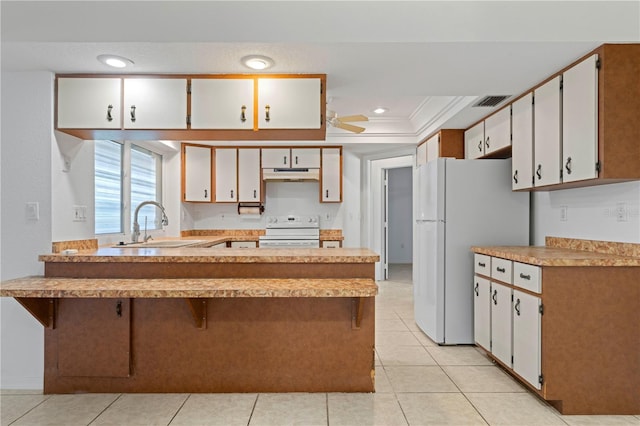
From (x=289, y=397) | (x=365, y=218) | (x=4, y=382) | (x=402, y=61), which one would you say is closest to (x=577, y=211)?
(x=402, y=61)

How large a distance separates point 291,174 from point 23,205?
3290mm

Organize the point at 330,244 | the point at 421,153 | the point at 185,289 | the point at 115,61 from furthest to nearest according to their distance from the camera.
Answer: the point at 330,244
the point at 421,153
the point at 115,61
the point at 185,289

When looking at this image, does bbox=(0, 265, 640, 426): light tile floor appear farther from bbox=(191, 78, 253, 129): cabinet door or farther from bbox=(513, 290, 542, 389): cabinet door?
bbox=(191, 78, 253, 129): cabinet door

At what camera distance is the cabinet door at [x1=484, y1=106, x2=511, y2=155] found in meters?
3.21

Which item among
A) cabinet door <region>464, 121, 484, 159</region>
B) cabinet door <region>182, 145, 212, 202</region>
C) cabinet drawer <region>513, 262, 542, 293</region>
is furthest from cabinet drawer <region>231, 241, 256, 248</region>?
cabinet drawer <region>513, 262, 542, 293</region>

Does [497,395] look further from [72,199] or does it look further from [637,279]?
[72,199]

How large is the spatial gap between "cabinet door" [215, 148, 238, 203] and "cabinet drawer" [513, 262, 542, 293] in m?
3.99

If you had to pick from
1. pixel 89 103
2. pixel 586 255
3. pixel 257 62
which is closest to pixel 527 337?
pixel 586 255

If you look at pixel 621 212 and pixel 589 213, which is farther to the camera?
pixel 589 213

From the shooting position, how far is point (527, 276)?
7.68 ft

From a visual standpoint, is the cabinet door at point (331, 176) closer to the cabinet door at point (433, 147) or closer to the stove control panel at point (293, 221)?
the stove control panel at point (293, 221)

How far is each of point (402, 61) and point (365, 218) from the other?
377cm

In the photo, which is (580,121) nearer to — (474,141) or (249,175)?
(474,141)

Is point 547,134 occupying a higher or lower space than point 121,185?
higher
